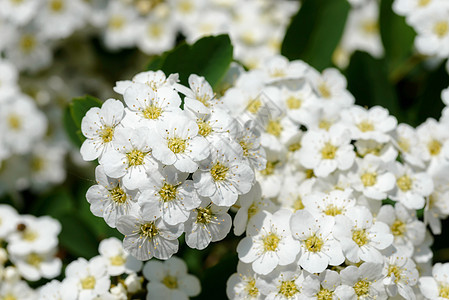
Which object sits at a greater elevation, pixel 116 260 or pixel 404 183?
pixel 404 183

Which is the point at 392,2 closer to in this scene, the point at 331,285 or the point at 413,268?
the point at 413,268

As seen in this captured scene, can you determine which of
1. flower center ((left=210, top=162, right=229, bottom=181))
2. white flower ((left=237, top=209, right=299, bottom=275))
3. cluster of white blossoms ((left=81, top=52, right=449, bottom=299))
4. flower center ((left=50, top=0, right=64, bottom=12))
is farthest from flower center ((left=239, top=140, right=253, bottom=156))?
flower center ((left=50, top=0, right=64, bottom=12))

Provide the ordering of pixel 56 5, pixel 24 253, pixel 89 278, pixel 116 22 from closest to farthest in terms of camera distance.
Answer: pixel 89 278, pixel 24 253, pixel 56 5, pixel 116 22

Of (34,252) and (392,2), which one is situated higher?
(392,2)

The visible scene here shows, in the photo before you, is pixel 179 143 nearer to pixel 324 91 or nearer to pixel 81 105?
pixel 81 105

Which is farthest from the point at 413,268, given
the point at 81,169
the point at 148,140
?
the point at 81,169

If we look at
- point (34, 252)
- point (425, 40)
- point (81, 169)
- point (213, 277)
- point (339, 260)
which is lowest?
point (81, 169)

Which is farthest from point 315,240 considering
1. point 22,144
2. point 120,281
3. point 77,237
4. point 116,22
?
point 116,22
